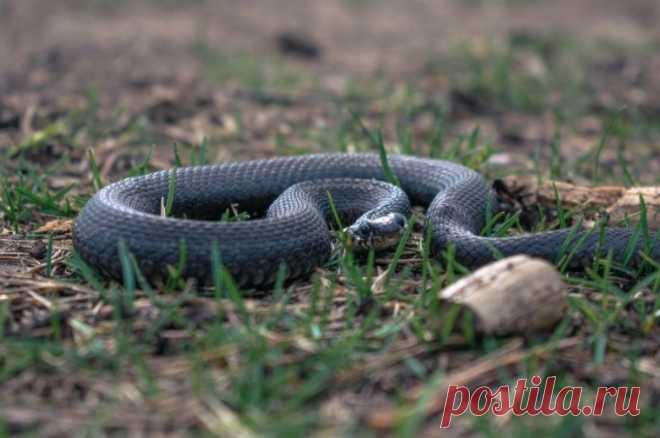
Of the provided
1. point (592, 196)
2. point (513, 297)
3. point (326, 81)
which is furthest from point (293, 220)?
point (326, 81)

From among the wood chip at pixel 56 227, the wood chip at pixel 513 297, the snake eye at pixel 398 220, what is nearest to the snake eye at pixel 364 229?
the snake eye at pixel 398 220

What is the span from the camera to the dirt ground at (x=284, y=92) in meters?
6.47

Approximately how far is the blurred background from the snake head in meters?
2.23

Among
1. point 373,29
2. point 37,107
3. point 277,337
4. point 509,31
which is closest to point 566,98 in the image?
point 509,31

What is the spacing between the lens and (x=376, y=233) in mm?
5730

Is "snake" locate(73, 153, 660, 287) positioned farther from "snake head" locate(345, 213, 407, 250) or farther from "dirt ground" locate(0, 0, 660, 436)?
"dirt ground" locate(0, 0, 660, 436)

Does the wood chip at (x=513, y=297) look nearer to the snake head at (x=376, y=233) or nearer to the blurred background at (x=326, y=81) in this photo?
the snake head at (x=376, y=233)

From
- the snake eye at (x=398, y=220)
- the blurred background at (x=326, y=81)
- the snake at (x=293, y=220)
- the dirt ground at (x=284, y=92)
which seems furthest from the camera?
the blurred background at (x=326, y=81)

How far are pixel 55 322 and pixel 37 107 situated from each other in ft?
18.6

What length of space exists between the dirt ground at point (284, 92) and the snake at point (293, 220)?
1.55 ft

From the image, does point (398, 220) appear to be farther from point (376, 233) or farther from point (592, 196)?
point (592, 196)

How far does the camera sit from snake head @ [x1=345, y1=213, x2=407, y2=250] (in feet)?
18.8

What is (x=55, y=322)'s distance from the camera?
440cm

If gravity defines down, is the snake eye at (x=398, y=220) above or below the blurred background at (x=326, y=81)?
above
